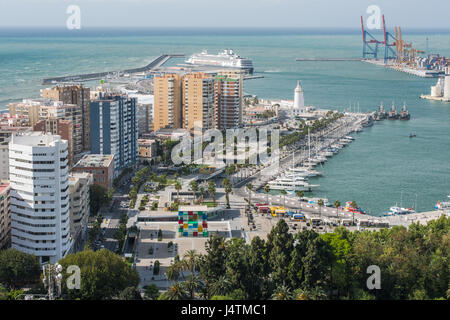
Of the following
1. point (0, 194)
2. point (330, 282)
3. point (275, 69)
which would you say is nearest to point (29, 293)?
point (0, 194)

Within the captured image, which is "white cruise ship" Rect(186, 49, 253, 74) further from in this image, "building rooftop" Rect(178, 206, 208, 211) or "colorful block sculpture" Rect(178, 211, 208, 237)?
"colorful block sculpture" Rect(178, 211, 208, 237)

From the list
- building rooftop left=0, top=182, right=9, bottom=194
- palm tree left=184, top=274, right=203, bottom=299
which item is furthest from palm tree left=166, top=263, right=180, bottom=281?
building rooftop left=0, top=182, right=9, bottom=194

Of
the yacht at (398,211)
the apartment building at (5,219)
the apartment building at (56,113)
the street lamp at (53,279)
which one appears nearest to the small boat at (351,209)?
the yacht at (398,211)

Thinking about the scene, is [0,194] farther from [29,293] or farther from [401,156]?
[401,156]

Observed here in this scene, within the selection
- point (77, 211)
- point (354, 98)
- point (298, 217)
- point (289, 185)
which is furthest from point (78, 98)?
point (354, 98)

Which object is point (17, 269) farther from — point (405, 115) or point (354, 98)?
point (354, 98)

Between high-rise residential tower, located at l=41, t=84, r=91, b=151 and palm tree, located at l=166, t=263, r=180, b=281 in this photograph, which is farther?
high-rise residential tower, located at l=41, t=84, r=91, b=151
